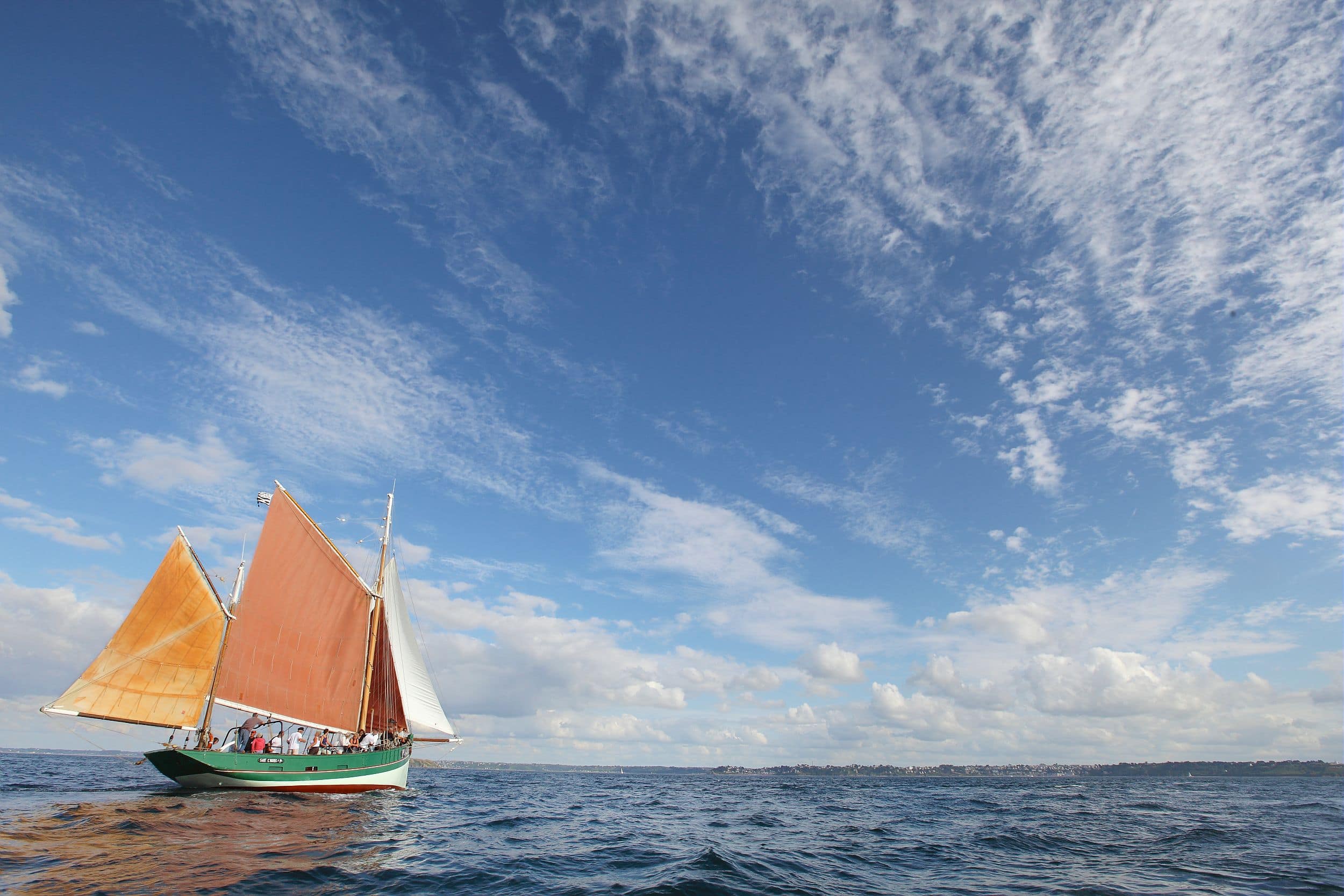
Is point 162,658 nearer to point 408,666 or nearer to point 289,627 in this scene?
point 289,627

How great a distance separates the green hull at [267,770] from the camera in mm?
39500

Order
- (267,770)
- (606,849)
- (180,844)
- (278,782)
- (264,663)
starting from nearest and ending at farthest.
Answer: (180,844) < (606,849) < (267,770) < (278,782) < (264,663)

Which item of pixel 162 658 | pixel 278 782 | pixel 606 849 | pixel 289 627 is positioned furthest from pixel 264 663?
pixel 606 849

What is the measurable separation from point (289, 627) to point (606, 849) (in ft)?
99.5

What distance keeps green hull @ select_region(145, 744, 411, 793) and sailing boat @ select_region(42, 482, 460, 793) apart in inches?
2.9

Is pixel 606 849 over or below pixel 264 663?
below

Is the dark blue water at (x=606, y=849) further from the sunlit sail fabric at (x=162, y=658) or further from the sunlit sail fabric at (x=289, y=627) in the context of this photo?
the sunlit sail fabric at (x=289, y=627)

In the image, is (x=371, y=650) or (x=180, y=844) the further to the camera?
(x=371, y=650)

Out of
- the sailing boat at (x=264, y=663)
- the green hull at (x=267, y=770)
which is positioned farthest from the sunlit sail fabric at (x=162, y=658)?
the green hull at (x=267, y=770)

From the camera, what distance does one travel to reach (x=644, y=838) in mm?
32062

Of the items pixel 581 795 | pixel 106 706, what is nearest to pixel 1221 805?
pixel 581 795

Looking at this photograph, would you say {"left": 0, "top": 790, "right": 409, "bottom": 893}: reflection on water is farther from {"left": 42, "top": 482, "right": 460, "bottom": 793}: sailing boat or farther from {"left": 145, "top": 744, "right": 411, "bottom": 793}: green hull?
{"left": 42, "top": 482, "right": 460, "bottom": 793}: sailing boat

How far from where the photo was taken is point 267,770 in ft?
136

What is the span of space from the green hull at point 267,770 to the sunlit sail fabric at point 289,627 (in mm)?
3788
